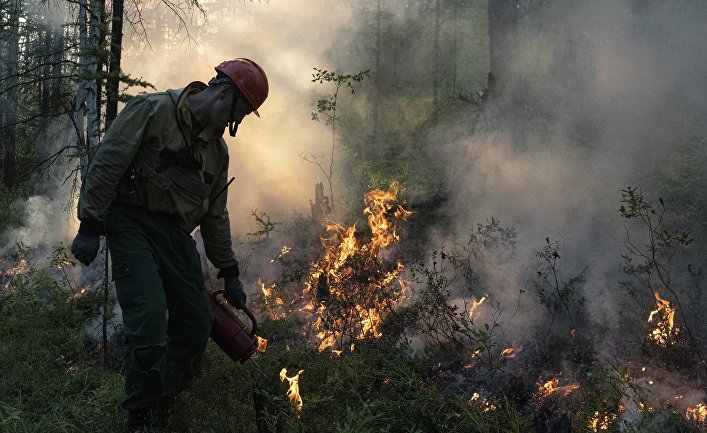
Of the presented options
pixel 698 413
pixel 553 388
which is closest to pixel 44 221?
pixel 553 388

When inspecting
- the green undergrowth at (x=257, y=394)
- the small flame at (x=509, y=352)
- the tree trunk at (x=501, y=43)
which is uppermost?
the tree trunk at (x=501, y=43)

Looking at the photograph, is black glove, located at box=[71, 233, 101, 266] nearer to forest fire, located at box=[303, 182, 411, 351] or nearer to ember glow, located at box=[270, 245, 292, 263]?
forest fire, located at box=[303, 182, 411, 351]

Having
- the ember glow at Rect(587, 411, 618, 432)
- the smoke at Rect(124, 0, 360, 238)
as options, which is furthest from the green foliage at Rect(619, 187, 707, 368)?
the smoke at Rect(124, 0, 360, 238)

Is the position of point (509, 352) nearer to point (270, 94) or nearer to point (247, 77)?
point (247, 77)

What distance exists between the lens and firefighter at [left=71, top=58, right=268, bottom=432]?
9.22 ft

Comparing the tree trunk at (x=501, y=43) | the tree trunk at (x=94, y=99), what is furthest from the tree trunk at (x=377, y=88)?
the tree trunk at (x=94, y=99)

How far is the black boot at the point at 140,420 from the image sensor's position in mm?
2830

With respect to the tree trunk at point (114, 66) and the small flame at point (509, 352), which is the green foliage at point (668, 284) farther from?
the tree trunk at point (114, 66)

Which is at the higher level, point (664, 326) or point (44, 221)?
point (44, 221)

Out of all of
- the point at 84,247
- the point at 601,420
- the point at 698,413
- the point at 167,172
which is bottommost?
the point at 601,420

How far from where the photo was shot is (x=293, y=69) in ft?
54.9

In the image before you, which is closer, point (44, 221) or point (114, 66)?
point (114, 66)

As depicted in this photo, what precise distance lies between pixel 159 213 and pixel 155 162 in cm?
33

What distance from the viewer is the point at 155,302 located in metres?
2.81
